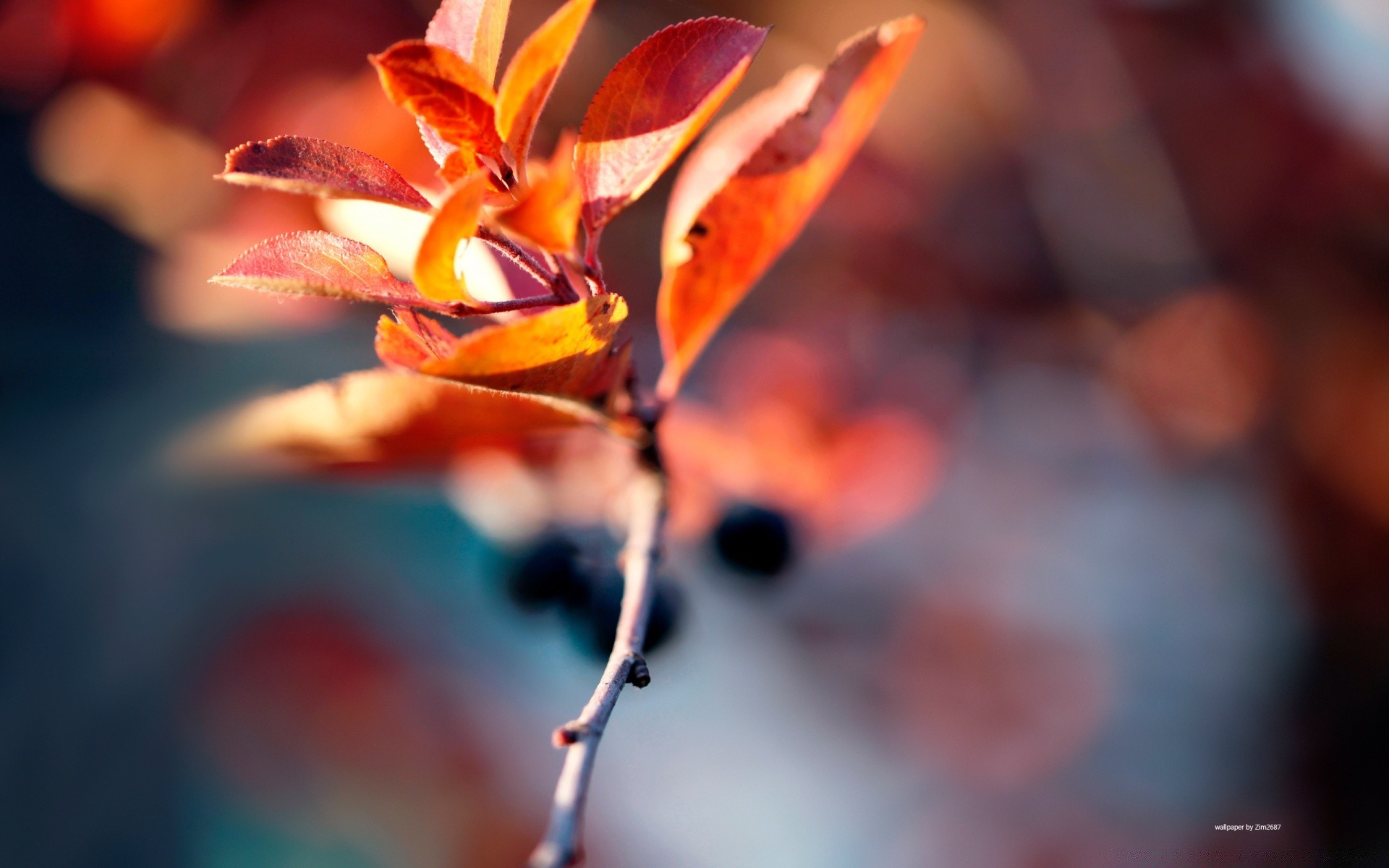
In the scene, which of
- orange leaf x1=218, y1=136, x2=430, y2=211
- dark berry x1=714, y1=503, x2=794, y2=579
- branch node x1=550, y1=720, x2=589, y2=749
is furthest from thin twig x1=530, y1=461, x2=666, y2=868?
dark berry x1=714, y1=503, x2=794, y2=579

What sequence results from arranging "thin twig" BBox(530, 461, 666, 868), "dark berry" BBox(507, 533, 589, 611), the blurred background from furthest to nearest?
1. the blurred background
2. "dark berry" BBox(507, 533, 589, 611)
3. "thin twig" BBox(530, 461, 666, 868)

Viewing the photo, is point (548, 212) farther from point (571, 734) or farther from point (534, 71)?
point (571, 734)

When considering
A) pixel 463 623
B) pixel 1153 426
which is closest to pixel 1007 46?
pixel 1153 426

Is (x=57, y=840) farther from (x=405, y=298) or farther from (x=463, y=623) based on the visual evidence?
(x=405, y=298)

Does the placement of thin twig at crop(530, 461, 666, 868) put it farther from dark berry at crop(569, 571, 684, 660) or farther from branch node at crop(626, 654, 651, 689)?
dark berry at crop(569, 571, 684, 660)

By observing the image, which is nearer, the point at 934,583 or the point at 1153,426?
the point at 934,583

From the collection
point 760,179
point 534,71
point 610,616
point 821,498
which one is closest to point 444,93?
point 534,71

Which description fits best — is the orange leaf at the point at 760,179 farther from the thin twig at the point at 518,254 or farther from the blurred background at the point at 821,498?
the blurred background at the point at 821,498
